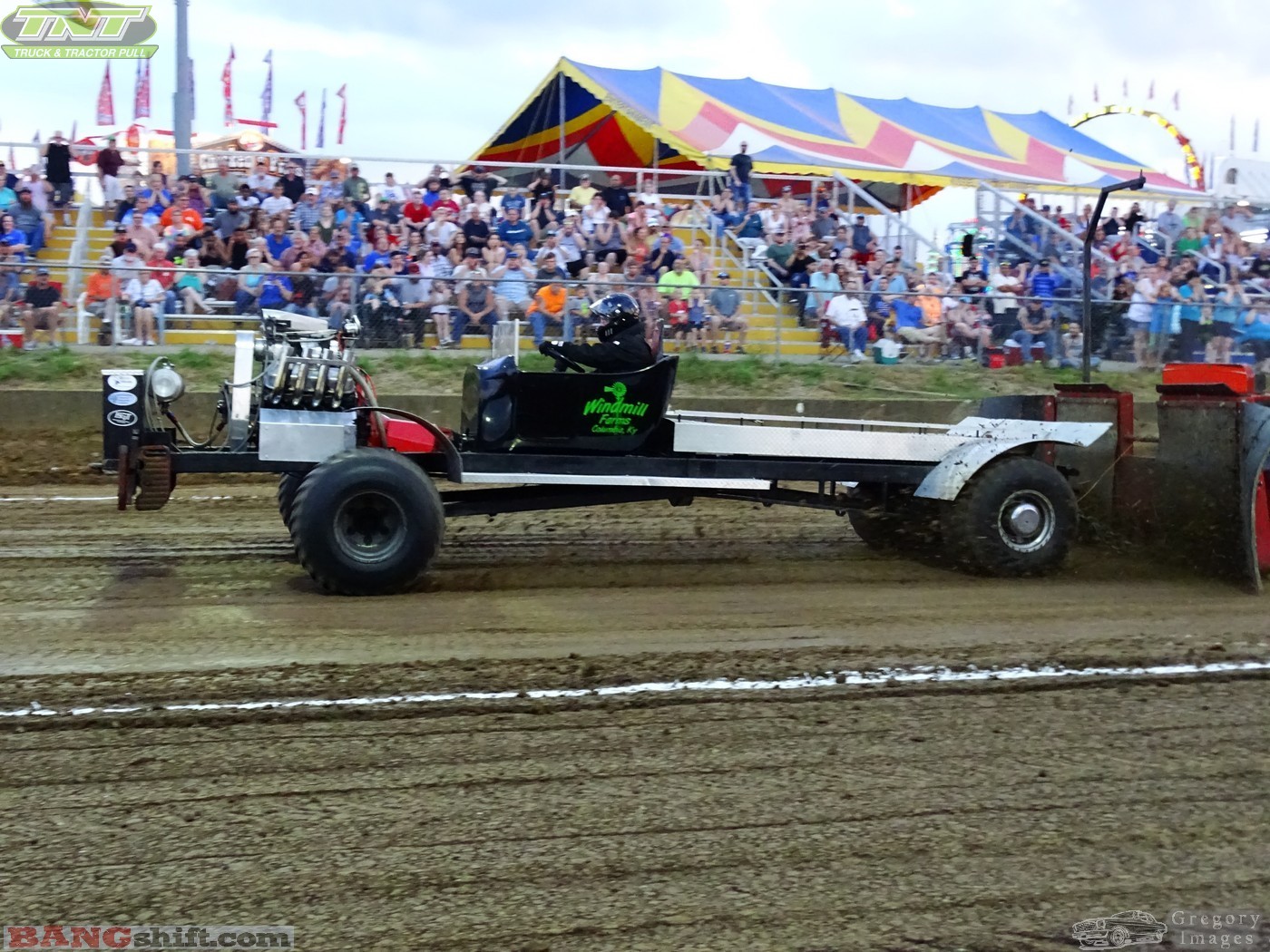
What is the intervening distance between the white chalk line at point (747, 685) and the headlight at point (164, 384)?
2539 millimetres

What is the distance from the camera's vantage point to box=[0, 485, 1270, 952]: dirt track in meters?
3.34

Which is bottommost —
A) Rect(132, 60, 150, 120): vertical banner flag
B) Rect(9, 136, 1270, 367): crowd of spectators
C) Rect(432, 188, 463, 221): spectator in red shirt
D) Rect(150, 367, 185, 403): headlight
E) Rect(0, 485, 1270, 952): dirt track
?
Rect(0, 485, 1270, 952): dirt track

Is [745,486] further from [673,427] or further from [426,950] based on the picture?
[426,950]

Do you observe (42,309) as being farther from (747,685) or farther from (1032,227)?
(1032,227)

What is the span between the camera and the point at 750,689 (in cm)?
519

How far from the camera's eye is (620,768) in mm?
4289

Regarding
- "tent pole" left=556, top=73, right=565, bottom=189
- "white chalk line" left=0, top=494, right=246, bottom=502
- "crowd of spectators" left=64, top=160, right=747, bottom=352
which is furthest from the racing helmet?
"tent pole" left=556, top=73, right=565, bottom=189

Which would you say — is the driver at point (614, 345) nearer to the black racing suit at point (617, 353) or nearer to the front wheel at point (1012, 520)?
the black racing suit at point (617, 353)

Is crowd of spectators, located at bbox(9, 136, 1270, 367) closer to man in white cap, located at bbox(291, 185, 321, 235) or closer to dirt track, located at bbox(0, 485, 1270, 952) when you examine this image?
man in white cap, located at bbox(291, 185, 321, 235)

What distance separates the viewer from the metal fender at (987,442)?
766 cm

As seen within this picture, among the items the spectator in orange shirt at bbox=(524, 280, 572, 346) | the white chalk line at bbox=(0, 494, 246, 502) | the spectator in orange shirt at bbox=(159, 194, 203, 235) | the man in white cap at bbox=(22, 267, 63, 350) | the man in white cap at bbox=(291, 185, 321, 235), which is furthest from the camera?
the man in white cap at bbox=(291, 185, 321, 235)

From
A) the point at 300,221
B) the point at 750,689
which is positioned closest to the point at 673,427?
the point at 750,689

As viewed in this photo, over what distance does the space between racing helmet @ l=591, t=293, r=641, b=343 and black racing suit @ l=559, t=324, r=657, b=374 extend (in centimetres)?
3

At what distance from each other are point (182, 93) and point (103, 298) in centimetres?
483
